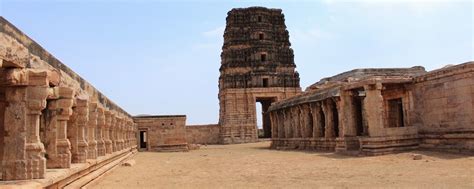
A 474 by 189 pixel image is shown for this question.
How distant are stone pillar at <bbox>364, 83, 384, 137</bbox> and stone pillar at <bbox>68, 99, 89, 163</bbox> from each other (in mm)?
10352

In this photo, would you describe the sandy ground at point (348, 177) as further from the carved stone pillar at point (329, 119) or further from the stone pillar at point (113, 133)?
the carved stone pillar at point (329, 119)

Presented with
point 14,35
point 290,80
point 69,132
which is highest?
point 290,80

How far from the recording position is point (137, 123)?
33.5m

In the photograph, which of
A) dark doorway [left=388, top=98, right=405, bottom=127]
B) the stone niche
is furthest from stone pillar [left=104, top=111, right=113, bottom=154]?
the stone niche

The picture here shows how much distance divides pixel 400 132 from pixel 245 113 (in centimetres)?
2591

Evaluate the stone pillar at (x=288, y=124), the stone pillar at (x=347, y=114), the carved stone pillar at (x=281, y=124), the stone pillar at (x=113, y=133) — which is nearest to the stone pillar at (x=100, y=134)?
the stone pillar at (x=113, y=133)

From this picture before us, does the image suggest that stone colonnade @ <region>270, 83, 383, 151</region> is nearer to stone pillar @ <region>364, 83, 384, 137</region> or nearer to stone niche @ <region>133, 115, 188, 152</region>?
stone pillar @ <region>364, 83, 384, 137</region>

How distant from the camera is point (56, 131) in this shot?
8195 millimetres

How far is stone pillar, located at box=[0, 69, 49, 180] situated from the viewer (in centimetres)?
620

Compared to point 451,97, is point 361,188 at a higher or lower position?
lower

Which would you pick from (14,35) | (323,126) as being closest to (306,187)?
(14,35)

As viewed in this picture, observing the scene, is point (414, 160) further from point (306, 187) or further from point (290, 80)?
point (290, 80)

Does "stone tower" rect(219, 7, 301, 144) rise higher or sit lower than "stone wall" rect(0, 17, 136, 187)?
higher

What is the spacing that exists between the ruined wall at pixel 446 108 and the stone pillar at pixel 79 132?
11333 millimetres
